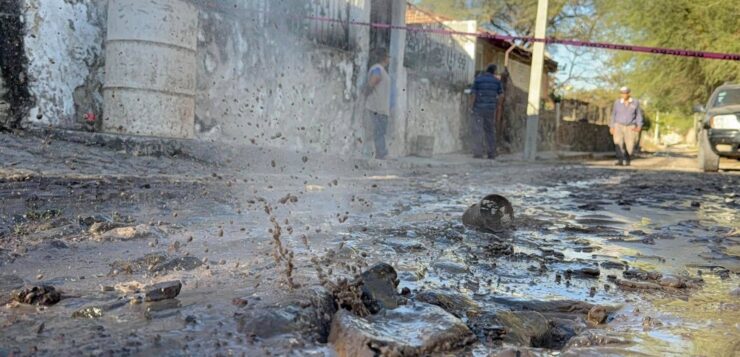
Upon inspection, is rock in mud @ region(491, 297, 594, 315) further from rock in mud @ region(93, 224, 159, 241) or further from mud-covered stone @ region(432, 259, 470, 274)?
rock in mud @ region(93, 224, 159, 241)

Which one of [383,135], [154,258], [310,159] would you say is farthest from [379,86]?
[154,258]

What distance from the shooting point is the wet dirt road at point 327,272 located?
1.40 metres

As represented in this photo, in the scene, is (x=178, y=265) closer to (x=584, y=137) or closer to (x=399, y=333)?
(x=399, y=333)

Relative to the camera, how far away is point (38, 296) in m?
1.57

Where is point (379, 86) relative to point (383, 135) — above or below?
above

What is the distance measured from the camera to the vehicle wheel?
30.8 ft

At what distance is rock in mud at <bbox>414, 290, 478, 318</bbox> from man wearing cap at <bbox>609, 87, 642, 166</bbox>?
10.6 meters

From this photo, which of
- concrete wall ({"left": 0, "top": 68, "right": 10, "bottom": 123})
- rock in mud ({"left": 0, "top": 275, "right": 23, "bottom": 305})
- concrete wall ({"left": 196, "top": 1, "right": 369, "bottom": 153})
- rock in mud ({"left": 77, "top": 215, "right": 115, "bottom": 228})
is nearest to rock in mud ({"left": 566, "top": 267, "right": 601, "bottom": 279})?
rock in mud ({"left": 0, "top": 275, "right": 23, "bottom": 305})

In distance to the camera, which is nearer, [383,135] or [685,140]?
[383,135]

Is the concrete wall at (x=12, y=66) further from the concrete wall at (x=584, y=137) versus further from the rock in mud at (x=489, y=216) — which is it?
the concrete wall at (x=584, y=137)

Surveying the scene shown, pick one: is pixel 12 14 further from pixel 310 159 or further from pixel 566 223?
pixel 566 223

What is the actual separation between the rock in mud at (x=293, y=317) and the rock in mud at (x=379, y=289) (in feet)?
0.34

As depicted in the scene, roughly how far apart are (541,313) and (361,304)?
21.2 inches

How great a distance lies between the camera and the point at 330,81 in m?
9.17
